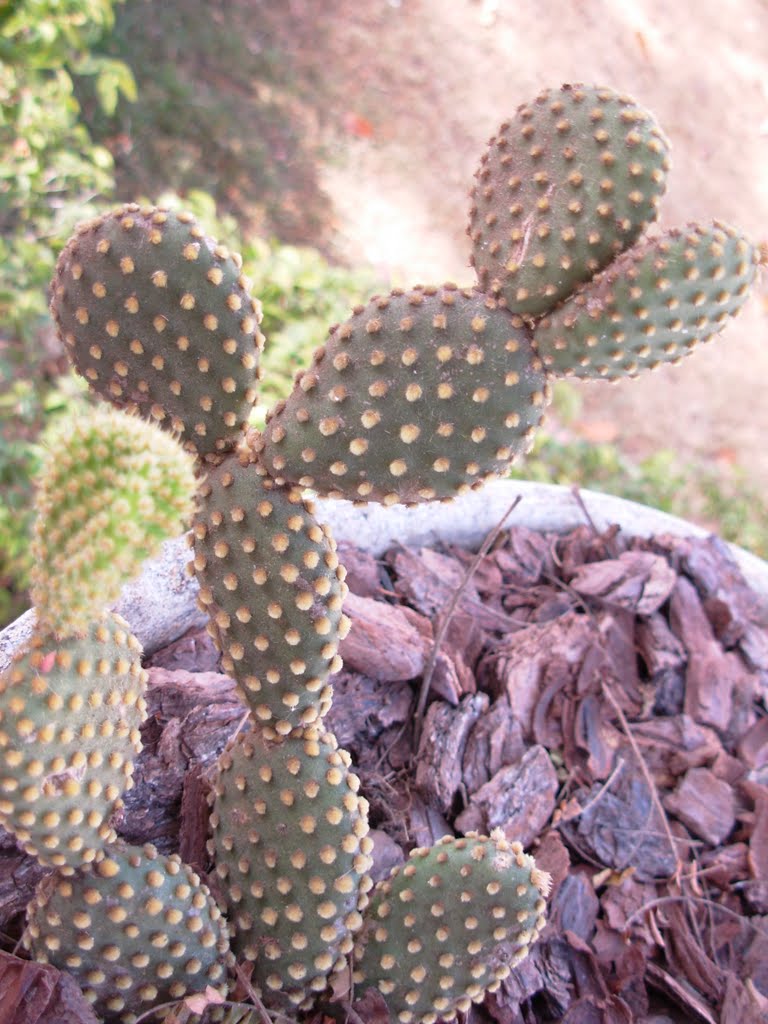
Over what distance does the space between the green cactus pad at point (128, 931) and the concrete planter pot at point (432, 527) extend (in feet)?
1.20

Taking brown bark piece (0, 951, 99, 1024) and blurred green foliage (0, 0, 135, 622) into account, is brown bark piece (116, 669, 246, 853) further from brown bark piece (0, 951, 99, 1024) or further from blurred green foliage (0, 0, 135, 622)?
blurred green foliage (0, 0, 135, 622)

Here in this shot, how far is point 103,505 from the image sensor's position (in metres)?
0.66

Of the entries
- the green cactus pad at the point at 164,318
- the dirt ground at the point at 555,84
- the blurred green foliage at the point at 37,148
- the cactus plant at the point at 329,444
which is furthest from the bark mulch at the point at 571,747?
the dirt ground at the point at 555,84

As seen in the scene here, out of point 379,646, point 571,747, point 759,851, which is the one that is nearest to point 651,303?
point 379,646

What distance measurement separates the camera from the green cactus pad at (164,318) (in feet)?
2.79

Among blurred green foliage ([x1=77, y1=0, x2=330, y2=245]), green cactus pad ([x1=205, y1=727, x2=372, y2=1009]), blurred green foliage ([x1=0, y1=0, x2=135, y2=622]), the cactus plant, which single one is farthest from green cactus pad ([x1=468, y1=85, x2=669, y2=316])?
blurred green foliage ([x1=77, y1=0, x2=330, y2=245])

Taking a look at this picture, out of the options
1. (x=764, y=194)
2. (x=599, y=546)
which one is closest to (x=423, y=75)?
(x=764, y=194)

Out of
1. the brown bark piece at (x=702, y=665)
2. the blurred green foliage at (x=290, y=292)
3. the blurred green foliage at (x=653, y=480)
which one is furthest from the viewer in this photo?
the blurred green foliage at (x=653, y=480)

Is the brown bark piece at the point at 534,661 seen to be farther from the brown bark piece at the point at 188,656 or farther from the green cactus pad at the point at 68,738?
the green cactus pad at the point at 68,738

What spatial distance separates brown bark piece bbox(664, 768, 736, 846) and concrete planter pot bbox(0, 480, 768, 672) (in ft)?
1.37

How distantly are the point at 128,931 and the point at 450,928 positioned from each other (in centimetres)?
32

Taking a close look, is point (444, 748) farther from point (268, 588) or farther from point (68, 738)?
point (68, 738)

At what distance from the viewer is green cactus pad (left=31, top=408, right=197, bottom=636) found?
0.66 meters

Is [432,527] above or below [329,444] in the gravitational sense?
below
